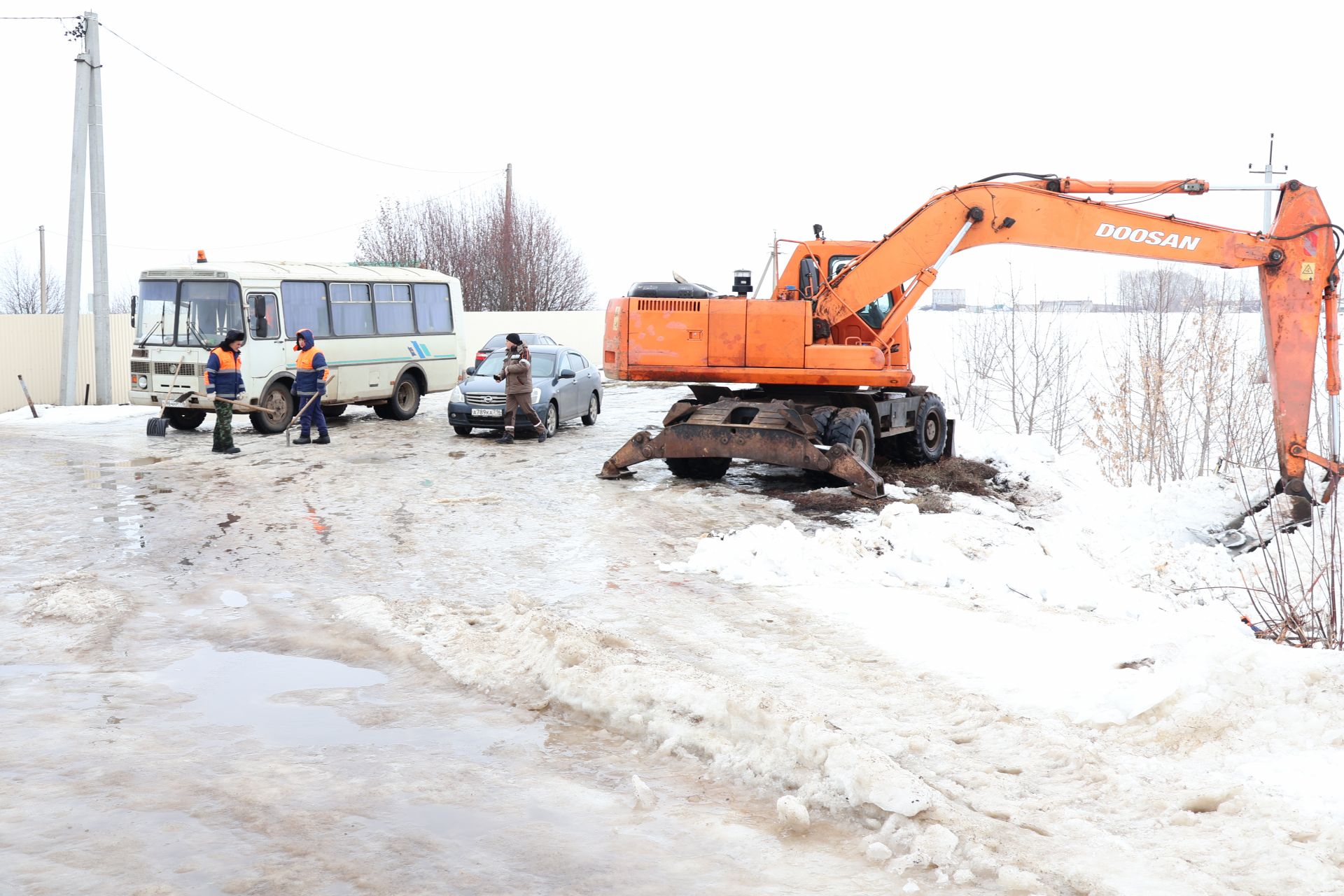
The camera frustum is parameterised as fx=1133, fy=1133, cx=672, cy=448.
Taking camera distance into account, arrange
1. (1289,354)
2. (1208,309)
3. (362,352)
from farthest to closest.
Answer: (1208,309) → (362,352) → (1289,354)

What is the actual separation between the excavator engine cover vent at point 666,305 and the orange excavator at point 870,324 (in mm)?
21

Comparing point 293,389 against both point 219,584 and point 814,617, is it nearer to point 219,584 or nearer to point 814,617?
point 219,584

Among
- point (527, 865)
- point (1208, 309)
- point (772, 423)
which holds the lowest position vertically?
point (527, 865)

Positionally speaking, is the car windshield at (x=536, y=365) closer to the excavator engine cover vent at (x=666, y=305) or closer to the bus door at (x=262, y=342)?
→ the bus door at (x=262, y=342)

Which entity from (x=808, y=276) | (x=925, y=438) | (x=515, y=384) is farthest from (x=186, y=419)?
(x=925, y=438)

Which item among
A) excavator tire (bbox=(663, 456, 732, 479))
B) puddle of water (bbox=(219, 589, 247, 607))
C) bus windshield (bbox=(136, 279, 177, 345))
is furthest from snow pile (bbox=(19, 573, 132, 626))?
bus windshield (bbox=(136, 279, 177, 345))

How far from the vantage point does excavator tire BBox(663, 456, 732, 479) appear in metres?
15.4

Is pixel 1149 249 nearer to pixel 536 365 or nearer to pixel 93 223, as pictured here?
pixel 536 365

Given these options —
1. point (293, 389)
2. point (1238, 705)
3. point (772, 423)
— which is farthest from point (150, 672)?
point (293, 389)

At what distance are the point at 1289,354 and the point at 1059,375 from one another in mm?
22396

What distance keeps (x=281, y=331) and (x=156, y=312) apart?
2169 millimetres

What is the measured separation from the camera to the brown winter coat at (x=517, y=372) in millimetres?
18812

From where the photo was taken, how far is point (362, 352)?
22500mm

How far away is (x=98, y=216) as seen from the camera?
26500 mm
